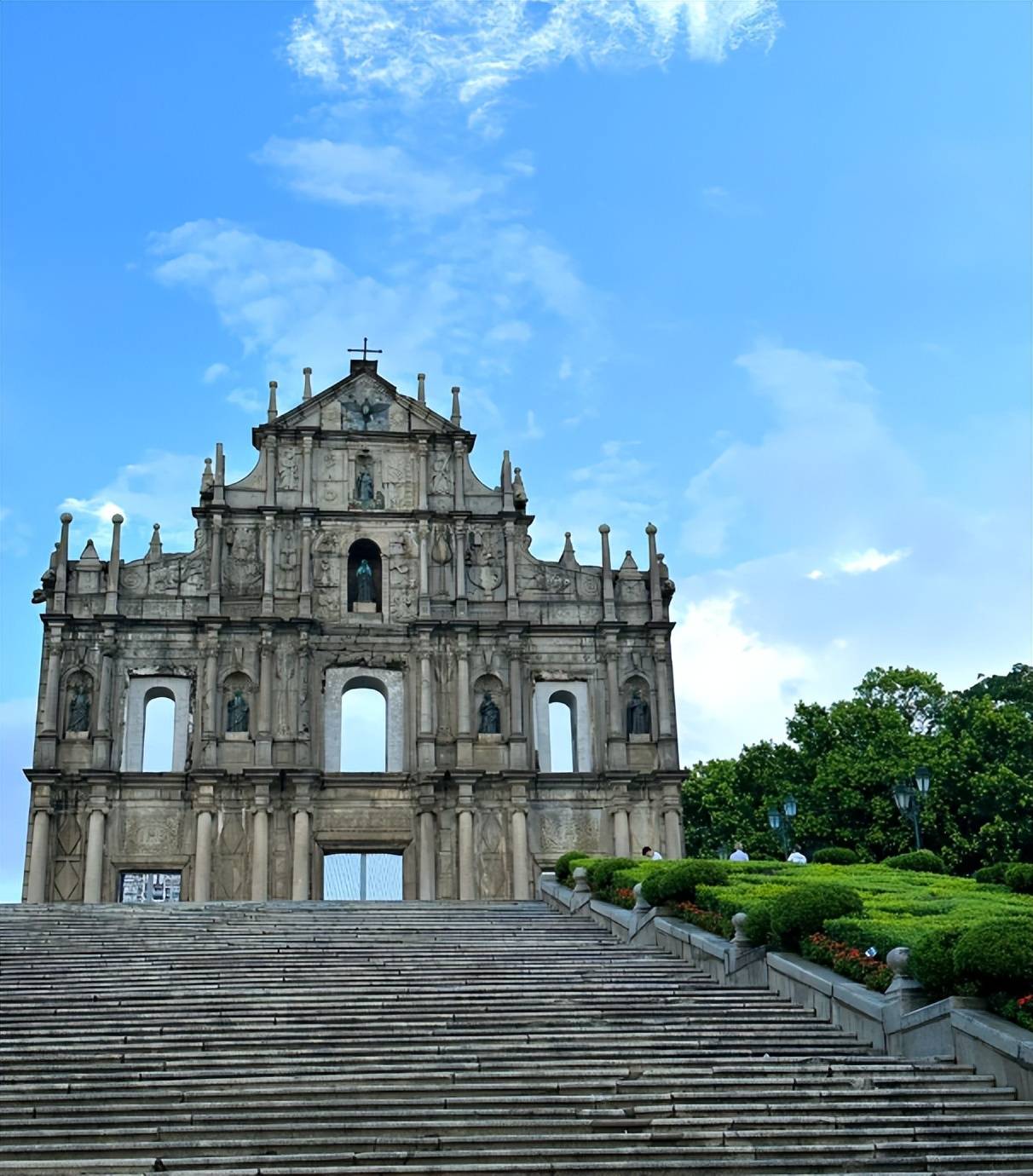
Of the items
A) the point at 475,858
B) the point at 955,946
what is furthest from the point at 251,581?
the point at 955,946

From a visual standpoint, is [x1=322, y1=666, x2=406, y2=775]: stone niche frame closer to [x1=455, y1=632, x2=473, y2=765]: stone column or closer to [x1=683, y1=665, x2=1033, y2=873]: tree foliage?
[x1=455, y1=632, x2=473, y2=765]: stone column

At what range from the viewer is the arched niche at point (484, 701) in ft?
132

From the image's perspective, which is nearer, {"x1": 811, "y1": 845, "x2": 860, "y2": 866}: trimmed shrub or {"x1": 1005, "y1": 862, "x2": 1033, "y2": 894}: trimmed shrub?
{"x1": 1005, "y1": 862, "x2": 1033, "y2": 894}: trimmed shrub

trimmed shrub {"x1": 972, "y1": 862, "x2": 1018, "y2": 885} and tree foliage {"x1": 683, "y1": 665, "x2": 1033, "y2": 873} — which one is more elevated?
tree foliage {"x1": 683, "y1": 665, "x2": 1033, "y2": 873}

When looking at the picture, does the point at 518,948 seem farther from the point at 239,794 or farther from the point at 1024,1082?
the point at 239,794

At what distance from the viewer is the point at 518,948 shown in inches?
945

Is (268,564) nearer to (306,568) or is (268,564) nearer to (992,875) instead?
(306,568)

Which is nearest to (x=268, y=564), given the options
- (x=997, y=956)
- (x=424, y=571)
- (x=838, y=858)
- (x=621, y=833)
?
(x=424, y=571)

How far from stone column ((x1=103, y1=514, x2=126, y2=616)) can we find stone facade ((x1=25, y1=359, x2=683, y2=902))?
0.23 feet

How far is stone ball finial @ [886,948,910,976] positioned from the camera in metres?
17.7

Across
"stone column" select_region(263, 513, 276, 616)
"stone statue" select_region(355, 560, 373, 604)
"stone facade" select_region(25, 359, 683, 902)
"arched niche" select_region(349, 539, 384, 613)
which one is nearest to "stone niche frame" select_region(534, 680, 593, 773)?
"stone facade" select_region(25, 359, 683, 902)

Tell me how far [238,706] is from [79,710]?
4063 mm

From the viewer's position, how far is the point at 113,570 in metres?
40.3

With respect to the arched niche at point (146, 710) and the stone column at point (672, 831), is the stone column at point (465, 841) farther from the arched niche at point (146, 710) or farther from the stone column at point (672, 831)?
the arched niche at point (146, 710)
